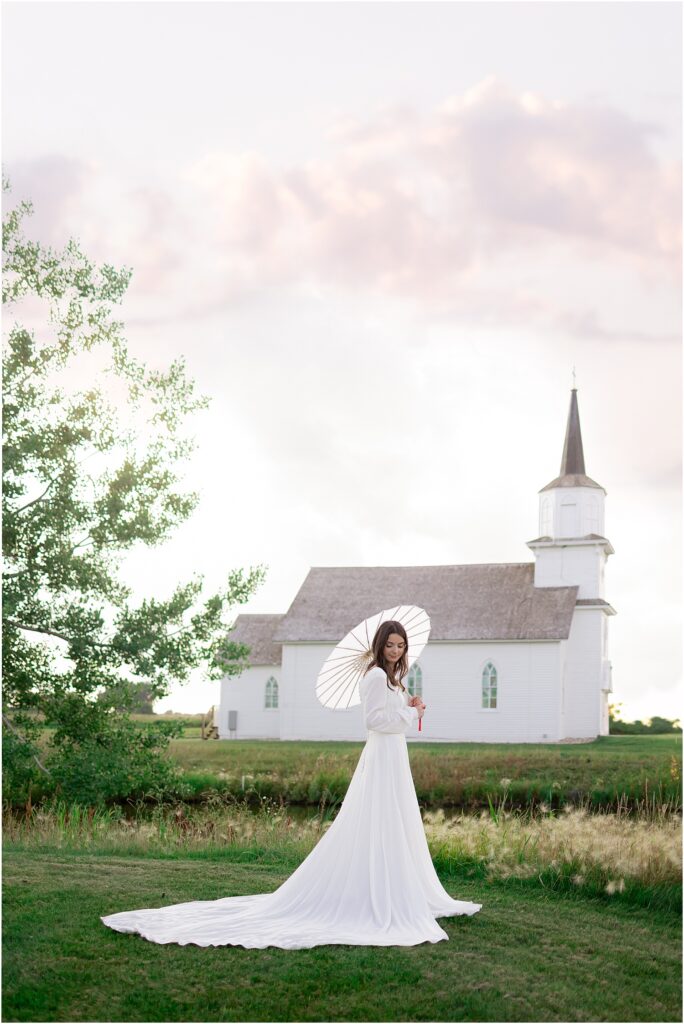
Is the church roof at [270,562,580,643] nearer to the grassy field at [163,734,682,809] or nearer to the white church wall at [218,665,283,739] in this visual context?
the white church wall at [218,665,283,739]

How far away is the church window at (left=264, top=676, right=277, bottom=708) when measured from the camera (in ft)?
155

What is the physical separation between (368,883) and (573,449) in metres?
40.8

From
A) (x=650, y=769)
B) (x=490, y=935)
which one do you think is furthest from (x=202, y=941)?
(x=650, y=769)

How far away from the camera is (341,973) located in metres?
7.76

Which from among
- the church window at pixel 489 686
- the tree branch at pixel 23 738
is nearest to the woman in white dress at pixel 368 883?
the tree branch at pixel 23 738

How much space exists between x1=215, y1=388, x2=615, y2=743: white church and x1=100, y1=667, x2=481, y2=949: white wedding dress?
112 ft

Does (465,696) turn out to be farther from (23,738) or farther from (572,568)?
(23,738)

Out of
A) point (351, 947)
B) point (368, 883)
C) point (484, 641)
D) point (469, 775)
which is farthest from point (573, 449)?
point (351, 947)

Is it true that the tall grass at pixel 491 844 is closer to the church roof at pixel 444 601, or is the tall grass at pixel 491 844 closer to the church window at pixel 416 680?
the church roof at pixel 444 601

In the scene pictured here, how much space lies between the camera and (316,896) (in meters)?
9.03

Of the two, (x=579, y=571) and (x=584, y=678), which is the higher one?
(x=579, y=571)

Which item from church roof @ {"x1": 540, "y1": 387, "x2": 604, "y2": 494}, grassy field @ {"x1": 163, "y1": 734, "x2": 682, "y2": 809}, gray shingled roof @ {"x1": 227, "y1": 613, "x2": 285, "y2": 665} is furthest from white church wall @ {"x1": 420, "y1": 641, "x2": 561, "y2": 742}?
grassy field @ {"x1": 163, "y1": 734, "x2": 682, "y2": 809}

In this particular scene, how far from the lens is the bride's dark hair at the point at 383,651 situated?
948 centimetres

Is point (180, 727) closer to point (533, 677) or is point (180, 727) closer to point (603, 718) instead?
point (533, 677)
